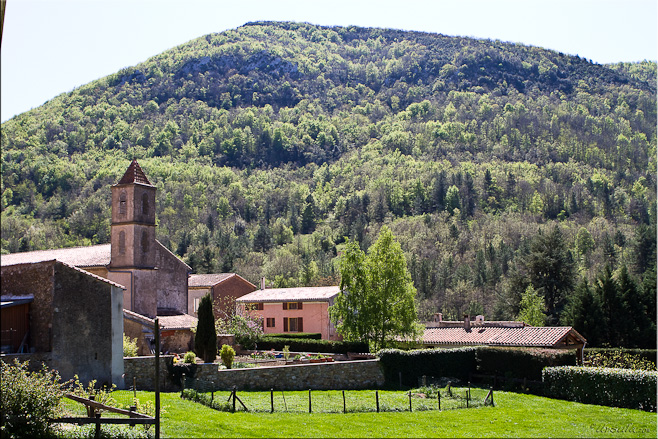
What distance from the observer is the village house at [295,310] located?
54.8 m

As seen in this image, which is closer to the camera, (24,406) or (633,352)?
(24,406)

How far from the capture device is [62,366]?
2600 centimetres

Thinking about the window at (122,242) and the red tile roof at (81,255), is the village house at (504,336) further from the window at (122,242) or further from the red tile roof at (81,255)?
the red tile roof at (81,255)

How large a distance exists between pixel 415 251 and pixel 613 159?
9623 centimetres

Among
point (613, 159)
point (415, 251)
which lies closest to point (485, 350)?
point (415, 251)

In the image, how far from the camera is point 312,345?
4544 cm

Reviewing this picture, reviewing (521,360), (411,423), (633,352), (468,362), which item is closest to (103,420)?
(411,423)

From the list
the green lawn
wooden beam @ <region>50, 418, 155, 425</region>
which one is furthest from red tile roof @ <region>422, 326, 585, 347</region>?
wooden beam @ <region>50, 418, 155, 425</region>

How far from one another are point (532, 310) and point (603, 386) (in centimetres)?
2657

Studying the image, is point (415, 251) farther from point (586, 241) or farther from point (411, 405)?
point (411, 405)

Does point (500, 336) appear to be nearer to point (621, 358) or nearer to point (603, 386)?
point (621, 358)

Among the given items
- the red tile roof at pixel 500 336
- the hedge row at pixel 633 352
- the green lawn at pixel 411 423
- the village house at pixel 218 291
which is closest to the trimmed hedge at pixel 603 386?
the green lawn at pixel 411 423

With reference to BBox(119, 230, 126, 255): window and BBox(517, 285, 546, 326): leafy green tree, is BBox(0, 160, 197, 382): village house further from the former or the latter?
BBox(517, 285, 546, 326): leafy green tree

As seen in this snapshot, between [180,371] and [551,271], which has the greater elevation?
[551,271]
